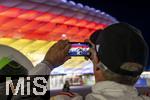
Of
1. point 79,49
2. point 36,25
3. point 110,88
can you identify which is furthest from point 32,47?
point 110,88

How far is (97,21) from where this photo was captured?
4062cm

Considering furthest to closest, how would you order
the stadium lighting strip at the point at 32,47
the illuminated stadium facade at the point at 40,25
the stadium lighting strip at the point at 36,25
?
the stadium lighting strip at the point at 32,47, the illuminated stadium facade at the point at 40,25, the stadium lighting strip at the point at 36,25

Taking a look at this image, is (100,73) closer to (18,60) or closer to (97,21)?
(18,60)

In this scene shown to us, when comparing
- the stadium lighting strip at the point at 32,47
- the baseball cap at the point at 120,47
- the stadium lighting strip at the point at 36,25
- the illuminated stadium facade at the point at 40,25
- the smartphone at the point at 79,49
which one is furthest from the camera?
the stadium lighting strip at the point at 32,47

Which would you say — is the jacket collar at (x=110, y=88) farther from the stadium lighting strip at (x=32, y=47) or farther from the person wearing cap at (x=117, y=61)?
Result: the stadium lighting strip at (x=32, y=47)

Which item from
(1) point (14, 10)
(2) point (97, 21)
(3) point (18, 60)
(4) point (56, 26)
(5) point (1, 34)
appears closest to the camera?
(3) point (18, 60)

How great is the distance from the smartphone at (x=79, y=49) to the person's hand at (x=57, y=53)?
2.0 inches

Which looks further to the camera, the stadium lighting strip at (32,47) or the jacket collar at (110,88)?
the stadium lighting strip at (32,47)

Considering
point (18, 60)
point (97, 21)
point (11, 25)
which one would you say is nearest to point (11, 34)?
point (11, 25)

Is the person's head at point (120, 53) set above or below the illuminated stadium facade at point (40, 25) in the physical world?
below

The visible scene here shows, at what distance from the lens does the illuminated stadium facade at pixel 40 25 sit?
2802 cm

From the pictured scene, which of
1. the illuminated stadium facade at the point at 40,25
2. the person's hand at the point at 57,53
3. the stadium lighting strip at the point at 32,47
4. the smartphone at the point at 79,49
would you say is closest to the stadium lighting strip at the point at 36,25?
the illuminated stadium facade at the point at 40,25

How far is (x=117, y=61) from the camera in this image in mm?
1560

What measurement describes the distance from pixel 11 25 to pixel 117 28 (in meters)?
27.1
